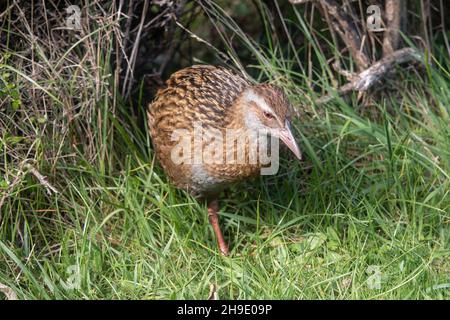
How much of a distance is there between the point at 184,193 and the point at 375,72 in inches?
53.4

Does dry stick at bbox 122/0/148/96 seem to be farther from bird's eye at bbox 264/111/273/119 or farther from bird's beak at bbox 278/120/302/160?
bird's beak at bbox 278/120/302/160

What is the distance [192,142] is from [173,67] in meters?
1.53

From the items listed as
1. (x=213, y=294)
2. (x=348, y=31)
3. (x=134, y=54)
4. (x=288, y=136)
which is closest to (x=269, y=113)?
(x=288, y=136)

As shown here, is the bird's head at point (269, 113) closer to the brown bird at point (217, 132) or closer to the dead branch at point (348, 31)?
the brown bird at point (217, 132)

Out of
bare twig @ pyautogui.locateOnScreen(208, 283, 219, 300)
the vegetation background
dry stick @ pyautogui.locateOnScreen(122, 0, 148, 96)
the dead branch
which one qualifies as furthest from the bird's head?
the dead branch

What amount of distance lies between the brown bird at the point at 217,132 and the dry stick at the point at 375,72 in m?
0.81

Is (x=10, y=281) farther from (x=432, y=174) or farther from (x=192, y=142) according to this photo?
(x=432, y=174)

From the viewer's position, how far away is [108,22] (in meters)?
4.52

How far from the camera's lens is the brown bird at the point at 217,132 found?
411cm

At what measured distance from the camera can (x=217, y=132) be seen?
4.20 metres

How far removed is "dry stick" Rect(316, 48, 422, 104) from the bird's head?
96cm

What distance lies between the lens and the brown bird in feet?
13.5

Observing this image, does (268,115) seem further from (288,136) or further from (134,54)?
(134,54)
